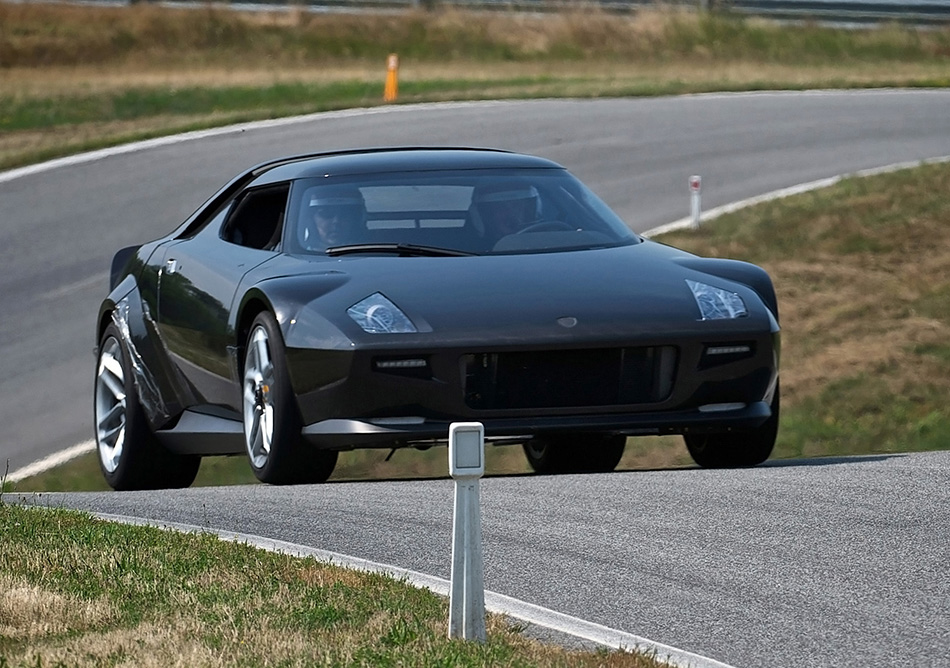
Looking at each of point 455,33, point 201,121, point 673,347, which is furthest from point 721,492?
point 455,33

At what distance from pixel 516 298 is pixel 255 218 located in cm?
198

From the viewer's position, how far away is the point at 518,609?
5.39 meters

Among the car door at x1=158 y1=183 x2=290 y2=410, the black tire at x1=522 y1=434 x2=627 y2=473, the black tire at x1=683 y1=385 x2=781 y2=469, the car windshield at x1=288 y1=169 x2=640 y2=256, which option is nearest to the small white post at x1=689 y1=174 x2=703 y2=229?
the black tire at x1=522 y1=434 x2=627 y2=473

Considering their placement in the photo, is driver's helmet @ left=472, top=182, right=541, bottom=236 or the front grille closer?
the front grille

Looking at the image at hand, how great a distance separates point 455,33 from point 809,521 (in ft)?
104

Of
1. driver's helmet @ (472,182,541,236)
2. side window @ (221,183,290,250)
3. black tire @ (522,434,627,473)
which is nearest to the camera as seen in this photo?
driver's helmet @ (472,182,541,236)

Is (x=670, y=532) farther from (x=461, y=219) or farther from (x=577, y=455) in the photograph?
(x=577, y=455)

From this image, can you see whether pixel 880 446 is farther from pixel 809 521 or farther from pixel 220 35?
pixel 220 35

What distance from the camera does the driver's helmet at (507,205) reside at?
28.1 ft

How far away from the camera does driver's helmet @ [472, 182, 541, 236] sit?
28.1 feet

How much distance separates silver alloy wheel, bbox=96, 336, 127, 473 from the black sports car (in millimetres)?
307

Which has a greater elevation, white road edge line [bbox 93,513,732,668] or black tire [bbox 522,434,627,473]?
white road edge line [bbox 93,513,732,668]

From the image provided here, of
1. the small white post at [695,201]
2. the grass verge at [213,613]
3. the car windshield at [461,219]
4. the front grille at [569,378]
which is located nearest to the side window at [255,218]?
the car windshield at [461,219]

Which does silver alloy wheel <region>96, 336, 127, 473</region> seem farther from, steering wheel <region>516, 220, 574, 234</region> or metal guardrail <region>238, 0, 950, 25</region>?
metal guardrail <region>238, 0, 950, 25</region>
